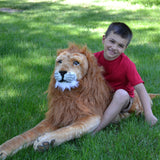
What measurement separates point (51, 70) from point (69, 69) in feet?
5.25

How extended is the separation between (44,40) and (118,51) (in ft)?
9.71

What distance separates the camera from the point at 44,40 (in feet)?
16.3

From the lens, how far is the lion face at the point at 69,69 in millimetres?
1923

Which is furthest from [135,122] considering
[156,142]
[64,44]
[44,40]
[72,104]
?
[44,40]

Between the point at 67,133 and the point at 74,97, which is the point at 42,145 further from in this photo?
the point at 74,97

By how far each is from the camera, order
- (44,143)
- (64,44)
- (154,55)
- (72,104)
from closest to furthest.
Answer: (44,143)
(72,104)
(154,55)
(64,44)

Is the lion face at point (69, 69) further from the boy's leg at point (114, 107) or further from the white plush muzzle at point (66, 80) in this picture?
the boy's leg at point (114, 107)

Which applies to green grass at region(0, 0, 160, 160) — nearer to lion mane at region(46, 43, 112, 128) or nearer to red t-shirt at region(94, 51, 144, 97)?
lion mane at region(46, 43, 112, 128)

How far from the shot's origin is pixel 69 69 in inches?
76.8

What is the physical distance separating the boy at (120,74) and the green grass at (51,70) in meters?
0.16

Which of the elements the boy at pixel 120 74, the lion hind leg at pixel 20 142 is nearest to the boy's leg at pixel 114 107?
the boy at pixel 120 74

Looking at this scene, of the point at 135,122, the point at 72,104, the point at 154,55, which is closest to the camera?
the point at 72,104

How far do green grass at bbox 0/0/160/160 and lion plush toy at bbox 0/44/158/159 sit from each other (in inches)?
4.8

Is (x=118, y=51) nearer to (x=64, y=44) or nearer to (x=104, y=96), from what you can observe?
(x=104, y=96)
